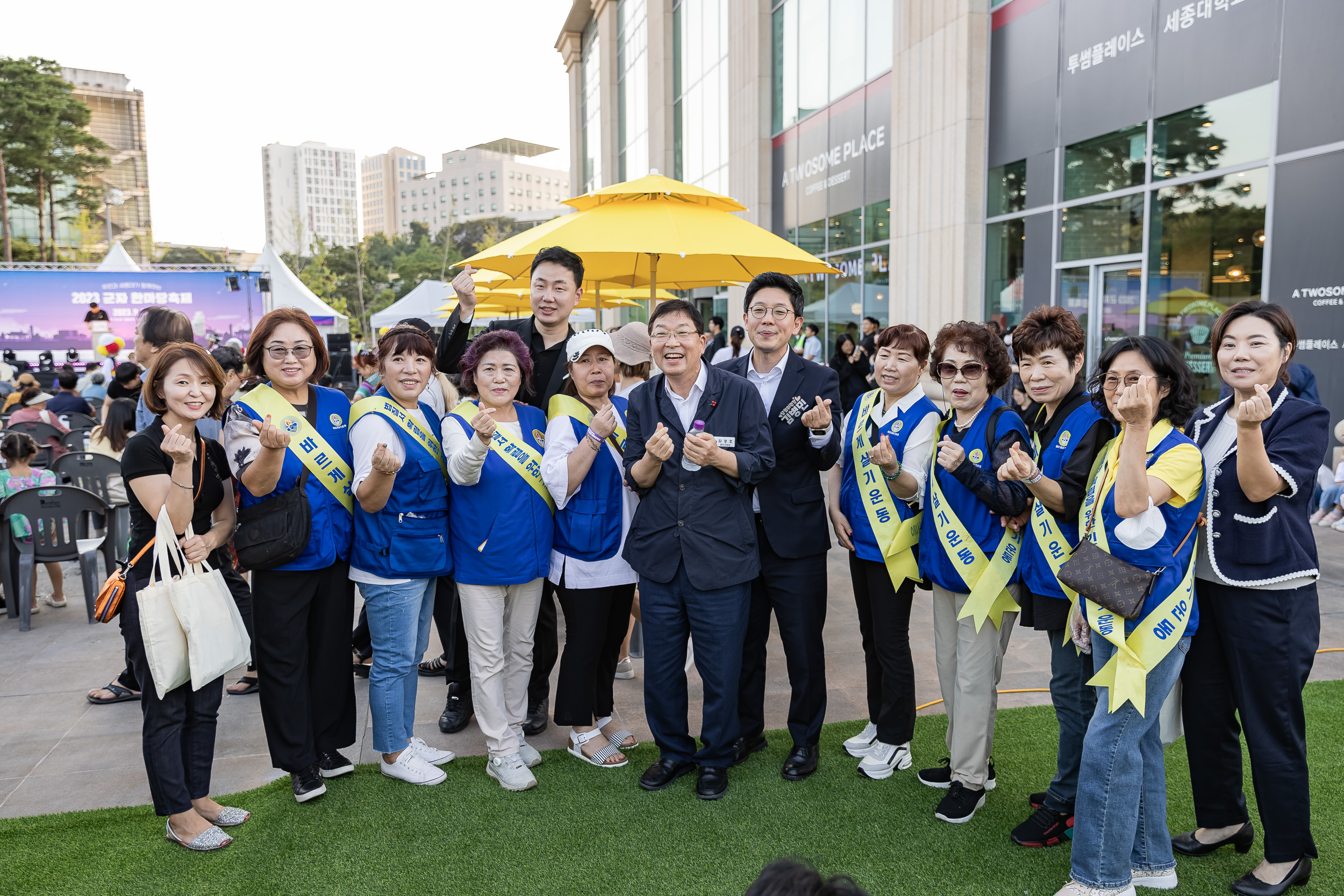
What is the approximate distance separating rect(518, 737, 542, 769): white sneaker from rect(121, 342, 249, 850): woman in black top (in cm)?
113

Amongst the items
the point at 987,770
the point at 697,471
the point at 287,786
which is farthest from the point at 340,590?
the point at 987,770

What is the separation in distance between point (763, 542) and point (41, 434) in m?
7.22

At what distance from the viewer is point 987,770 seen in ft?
10.6

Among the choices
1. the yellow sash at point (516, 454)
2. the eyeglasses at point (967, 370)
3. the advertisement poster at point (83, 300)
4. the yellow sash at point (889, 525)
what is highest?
the advertisement poster at point (83, 300)

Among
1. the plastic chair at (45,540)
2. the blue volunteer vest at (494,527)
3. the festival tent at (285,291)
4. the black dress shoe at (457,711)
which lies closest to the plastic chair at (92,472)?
the plastic chair at (45,540)

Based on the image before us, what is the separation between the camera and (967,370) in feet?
10.2

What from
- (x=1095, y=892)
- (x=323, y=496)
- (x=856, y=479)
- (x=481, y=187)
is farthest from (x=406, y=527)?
(x=481, y=187)

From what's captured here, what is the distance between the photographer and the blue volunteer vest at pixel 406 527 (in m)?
3.32

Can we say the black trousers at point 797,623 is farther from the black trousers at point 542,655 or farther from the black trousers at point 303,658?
the black trousers at point 303,658

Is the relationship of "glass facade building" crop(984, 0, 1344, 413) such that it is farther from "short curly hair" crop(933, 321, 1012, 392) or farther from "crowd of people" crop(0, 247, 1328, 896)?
"crowd of people" crop(0, 247, 1328, 896)

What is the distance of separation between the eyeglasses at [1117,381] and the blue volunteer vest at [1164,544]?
6.1 inches

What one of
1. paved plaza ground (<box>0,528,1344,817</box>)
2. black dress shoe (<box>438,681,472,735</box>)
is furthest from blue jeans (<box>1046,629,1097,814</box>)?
black dress shoe (<box>438,681,472,735</box>)

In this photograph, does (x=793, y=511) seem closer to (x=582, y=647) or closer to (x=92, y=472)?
(x=582, y=647)

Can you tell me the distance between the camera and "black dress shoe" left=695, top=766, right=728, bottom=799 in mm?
3359
